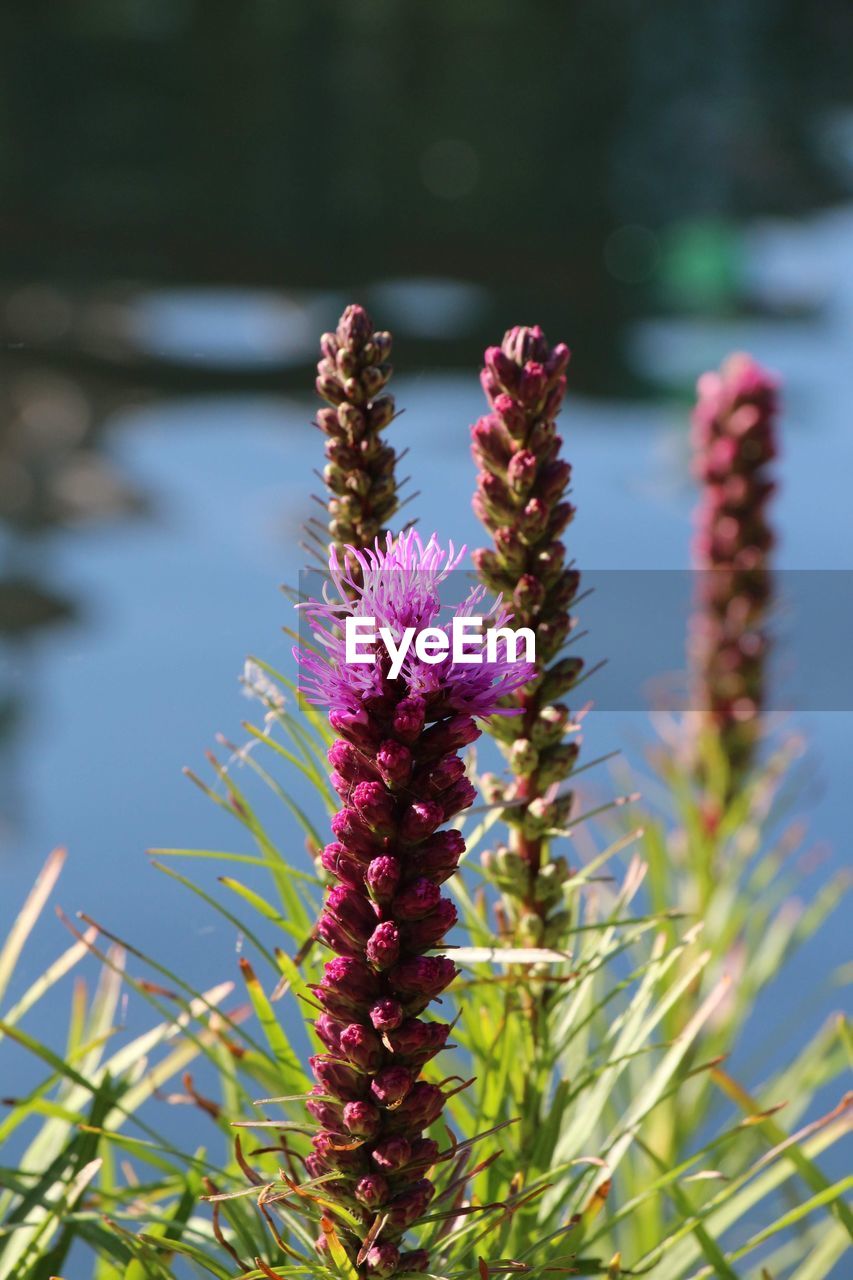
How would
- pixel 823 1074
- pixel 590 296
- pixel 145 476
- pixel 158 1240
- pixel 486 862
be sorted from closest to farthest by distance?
pixel 158 1240
pixel 486 862
pixel 823 1074
pixel 145 476
pixel 590 296

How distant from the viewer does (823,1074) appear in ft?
1.62

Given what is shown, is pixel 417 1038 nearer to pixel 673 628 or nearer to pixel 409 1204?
pixel 409 1204

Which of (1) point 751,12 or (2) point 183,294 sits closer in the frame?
(2) point 183,294

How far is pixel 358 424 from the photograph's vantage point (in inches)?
11.8

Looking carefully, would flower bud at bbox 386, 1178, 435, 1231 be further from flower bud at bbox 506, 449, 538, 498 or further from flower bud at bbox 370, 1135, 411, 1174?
flower bud at bbox 506, 449, 538, 498

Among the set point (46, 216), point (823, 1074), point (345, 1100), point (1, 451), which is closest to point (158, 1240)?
point (345, 1100)

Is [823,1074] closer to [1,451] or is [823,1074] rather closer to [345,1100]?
[345,1100]

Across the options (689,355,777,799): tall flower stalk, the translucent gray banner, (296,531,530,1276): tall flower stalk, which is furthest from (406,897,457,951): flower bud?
the translucent gray banner

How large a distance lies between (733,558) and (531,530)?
33cm

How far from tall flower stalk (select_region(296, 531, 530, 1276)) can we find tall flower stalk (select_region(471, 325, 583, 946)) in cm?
5

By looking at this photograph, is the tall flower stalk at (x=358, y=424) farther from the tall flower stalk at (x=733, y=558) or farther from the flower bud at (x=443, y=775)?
the tall flower stalk at (x=733, y=558)

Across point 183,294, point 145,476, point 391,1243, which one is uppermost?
point 183,294

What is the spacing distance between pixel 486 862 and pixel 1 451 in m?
1.23

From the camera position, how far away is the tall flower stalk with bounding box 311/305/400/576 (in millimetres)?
297
